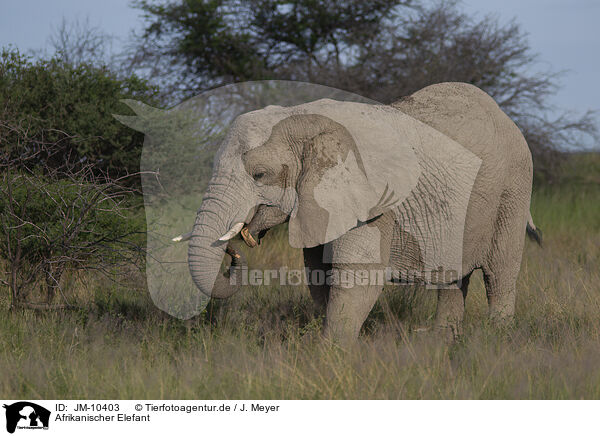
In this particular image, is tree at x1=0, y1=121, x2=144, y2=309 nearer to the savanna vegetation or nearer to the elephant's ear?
the savanna vegetation

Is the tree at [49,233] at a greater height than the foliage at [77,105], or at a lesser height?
lesser

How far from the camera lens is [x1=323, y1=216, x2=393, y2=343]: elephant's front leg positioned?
12.5ft

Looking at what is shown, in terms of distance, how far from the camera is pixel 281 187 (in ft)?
12.2

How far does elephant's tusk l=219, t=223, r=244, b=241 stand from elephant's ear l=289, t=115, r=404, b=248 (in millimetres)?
297

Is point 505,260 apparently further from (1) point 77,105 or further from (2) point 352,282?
(1) point 77,105

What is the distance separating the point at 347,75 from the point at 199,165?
582cm

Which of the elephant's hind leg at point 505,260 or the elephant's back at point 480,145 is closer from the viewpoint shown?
the elephant's back at point 480,145

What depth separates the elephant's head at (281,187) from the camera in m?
3.62

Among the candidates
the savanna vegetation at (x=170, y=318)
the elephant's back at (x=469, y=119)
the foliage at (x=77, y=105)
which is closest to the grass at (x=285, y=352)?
the savanna vegetation at (x=170, y=318)

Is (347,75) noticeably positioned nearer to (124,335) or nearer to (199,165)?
(199,165)

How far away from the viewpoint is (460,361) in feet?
12.4

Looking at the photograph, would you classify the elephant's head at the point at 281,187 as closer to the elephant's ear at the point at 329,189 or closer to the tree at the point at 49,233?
the elephant's ear at the point at 329,189

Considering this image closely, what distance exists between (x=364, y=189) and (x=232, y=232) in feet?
2.72
